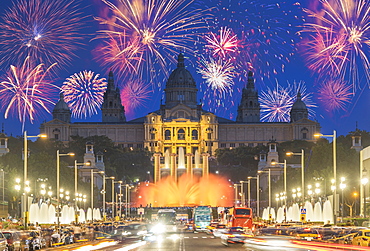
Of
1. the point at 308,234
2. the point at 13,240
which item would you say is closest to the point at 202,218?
the point at 308,234

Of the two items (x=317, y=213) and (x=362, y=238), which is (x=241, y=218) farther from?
(x=362, y=238)

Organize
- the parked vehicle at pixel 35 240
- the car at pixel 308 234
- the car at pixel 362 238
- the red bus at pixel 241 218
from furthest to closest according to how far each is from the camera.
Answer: the red bus at pixel 241 218, the parked vehicle at pixel 35 240, the car at pixel 308 234, the car at pixel 362 238

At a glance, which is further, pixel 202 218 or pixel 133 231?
pixel 202 218

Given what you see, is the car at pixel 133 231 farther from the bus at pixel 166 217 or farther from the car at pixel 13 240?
the bus at pixel 166 217

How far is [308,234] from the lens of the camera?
4797 cm

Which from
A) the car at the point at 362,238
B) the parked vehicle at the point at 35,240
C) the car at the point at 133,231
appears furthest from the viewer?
the car at the point at 133,231

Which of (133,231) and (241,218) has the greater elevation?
(241,218)

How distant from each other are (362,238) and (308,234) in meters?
6.01

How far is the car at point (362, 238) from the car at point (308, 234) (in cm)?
379

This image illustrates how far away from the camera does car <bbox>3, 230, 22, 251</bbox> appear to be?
4211cm

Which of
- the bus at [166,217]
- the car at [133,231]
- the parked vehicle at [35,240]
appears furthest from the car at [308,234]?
the bus at [166,217]

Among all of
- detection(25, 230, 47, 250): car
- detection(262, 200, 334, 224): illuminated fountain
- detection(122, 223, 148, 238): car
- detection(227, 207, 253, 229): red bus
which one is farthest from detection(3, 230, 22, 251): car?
detection(262, 200, 334, 224): illuminated fountain

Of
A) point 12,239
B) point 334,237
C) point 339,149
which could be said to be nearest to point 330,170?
point 339,149

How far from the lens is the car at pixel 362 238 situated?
1639 inches
